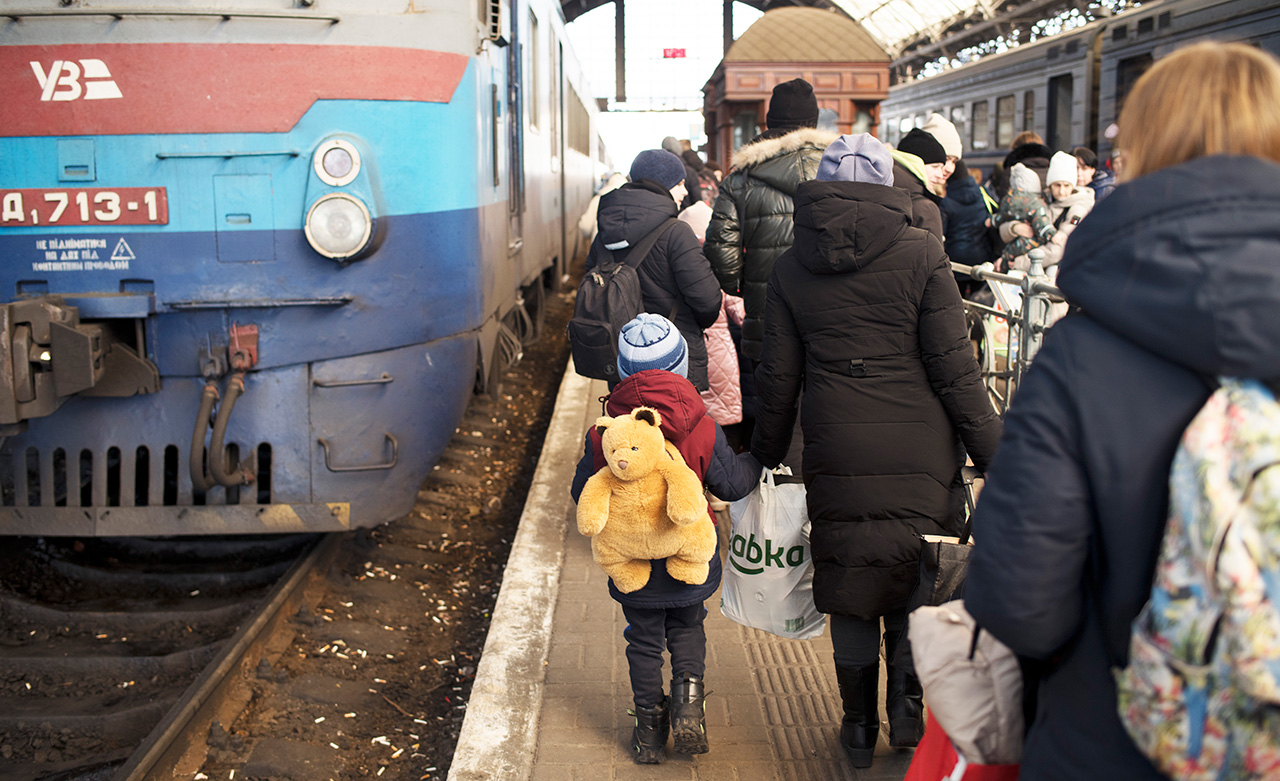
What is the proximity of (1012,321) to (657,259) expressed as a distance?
1615 millimetres

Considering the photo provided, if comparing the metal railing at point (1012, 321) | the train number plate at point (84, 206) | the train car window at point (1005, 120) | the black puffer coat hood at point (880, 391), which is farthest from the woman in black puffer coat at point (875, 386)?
the train car window at point (1005, 120)

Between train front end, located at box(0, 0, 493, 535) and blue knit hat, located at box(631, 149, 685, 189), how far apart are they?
37.4 inches

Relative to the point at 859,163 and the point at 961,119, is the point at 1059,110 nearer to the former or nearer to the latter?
the point at 961,119

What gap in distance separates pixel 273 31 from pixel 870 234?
7.92 feet

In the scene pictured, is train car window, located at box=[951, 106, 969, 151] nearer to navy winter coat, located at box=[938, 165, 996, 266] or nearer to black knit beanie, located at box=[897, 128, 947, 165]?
navy winter coat, located at box=[938, 165, 996, 266]

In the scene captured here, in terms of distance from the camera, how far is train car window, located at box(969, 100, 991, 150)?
55.6 feet

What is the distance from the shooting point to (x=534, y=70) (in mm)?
7348

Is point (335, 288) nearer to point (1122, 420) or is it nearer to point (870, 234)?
point (870, 234)

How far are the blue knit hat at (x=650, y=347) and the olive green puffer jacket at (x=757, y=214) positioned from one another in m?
1.48

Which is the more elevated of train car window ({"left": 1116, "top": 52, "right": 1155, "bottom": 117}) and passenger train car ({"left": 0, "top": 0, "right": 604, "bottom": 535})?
train car window ({"left": 1116, "top": 52, "right": 1155, "bottom": 117})

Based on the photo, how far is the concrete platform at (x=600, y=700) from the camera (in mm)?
3248

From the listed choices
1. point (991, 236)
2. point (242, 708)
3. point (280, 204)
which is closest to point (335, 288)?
point (280, 204)

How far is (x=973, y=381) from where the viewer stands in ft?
9.96

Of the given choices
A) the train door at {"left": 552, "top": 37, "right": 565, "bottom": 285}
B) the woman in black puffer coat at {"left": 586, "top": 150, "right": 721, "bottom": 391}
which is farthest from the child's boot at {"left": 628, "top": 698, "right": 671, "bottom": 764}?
the train door at {"left": 552, "top": 37, "right": 565, "bottom": 285}
